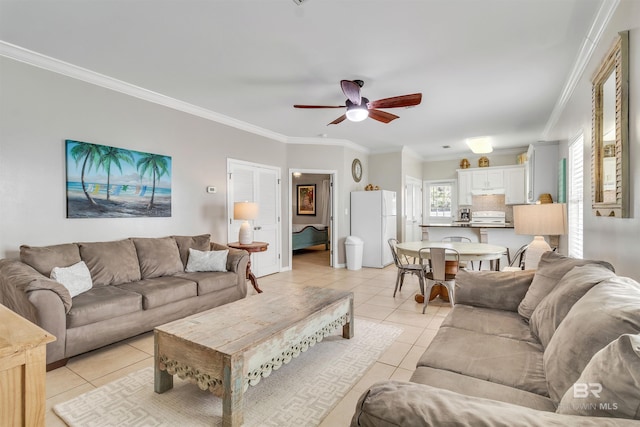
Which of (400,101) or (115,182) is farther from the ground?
(400,101)

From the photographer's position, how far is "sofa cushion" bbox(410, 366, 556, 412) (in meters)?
1.28

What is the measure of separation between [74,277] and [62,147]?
1.39 metres

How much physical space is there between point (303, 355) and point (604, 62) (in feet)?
10.3

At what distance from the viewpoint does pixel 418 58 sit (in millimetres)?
3098

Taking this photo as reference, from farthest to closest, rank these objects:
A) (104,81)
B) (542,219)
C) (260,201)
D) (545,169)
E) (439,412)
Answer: (260,201) < (545,169) < (104,81) < (542,219) < (439,412)

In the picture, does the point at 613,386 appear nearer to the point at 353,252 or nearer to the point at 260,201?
the point at 260,201

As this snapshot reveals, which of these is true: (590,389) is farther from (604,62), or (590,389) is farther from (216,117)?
(216,117)

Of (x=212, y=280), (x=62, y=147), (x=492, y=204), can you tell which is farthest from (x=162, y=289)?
(x=492, y=204)

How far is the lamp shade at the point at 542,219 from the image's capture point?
3066 millimetres

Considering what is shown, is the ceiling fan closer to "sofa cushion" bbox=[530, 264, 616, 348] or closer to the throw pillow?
"sofa cushion" bbox=[530, 264, 616, 348]

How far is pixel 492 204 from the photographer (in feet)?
27.1

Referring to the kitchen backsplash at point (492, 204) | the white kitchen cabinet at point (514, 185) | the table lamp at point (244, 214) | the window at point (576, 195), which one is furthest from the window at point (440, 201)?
the table lamp at point (244, 214)

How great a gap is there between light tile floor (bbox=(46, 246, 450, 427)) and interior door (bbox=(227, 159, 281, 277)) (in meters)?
0.72

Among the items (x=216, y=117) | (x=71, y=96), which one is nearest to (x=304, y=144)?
(x=216, y=117)
